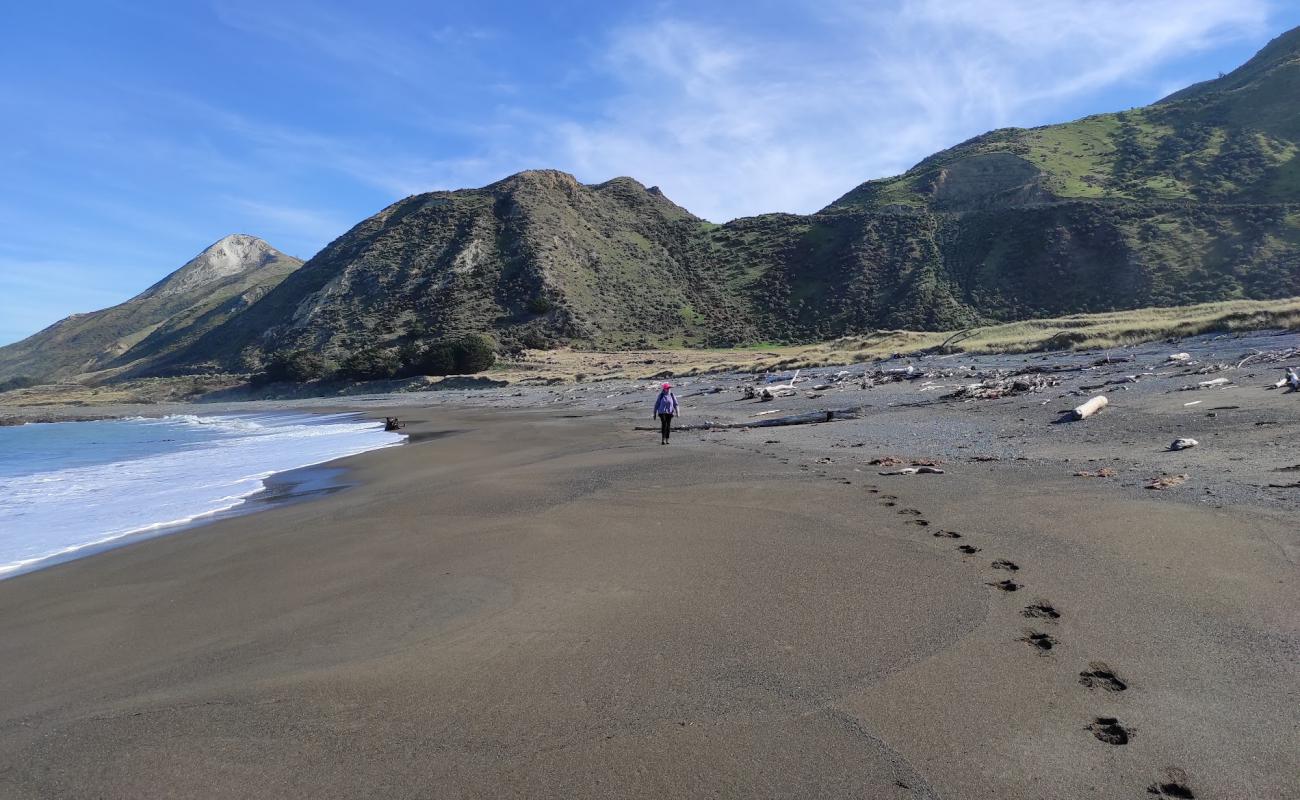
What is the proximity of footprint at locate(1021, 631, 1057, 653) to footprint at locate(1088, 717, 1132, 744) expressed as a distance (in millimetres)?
735

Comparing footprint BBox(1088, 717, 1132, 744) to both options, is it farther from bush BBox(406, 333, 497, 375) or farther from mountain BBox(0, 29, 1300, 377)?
mountain BBox(0, 29, 1300, 377)

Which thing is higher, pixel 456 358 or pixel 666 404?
pixel 456 358

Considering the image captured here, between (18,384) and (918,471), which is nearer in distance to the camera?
(918,471)

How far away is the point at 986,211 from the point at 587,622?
281ft

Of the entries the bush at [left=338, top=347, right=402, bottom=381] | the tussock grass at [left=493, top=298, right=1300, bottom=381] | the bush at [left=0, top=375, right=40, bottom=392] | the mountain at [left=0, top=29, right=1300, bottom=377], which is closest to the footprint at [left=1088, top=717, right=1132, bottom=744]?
the tussock grass at [left=493, top=298, right=1300, bottom=381]

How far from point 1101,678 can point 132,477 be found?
17467 millimetres

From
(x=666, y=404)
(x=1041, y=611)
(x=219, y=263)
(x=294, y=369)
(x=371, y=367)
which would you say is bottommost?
(x=1041, y=611)

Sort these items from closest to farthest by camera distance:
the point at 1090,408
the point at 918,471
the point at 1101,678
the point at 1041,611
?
the point at 1101,678, the point at 1041,611, the point at 918,471, the point at 1090,408

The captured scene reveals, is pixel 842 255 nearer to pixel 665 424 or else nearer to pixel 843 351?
pixel 843 351

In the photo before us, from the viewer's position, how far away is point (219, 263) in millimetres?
177750

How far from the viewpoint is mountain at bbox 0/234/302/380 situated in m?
99.8

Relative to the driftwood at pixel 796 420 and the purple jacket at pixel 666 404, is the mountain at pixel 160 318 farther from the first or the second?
the purple jacket at pixel 666 404

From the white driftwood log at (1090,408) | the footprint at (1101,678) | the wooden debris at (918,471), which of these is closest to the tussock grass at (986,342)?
the white driftwood log at (1090,408)

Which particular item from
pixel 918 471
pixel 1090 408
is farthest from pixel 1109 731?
pixel 1090 408
